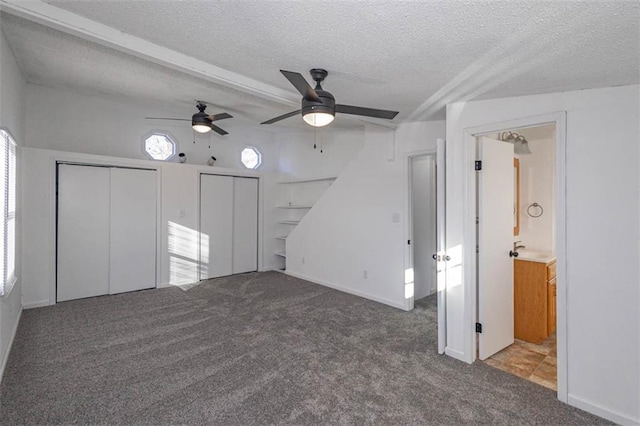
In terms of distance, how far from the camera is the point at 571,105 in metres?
2.14

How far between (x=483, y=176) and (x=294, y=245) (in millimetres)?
3850

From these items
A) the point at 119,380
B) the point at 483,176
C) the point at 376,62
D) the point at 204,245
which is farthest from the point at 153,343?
the point at 483,176

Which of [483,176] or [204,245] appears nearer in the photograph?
[483,176]

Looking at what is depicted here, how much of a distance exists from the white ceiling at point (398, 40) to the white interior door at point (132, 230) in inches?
87.3

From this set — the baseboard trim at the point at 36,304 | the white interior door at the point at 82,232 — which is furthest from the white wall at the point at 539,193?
the baseboard trim at the point at 36,304

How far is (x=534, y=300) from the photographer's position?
3.06 meters

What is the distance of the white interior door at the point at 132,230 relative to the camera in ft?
15.1

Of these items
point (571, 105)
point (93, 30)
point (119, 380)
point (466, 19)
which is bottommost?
point (119, 380)

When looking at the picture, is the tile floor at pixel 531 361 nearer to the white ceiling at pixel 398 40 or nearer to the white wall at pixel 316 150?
the white ceiling at pixel 398 40

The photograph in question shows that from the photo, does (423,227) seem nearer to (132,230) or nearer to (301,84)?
(301,84)

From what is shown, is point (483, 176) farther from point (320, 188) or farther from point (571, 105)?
point (320, 188)

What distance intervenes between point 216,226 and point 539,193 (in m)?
5.11

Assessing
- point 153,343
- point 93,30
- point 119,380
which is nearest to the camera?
point 93,30

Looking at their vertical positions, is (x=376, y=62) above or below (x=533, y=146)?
above
